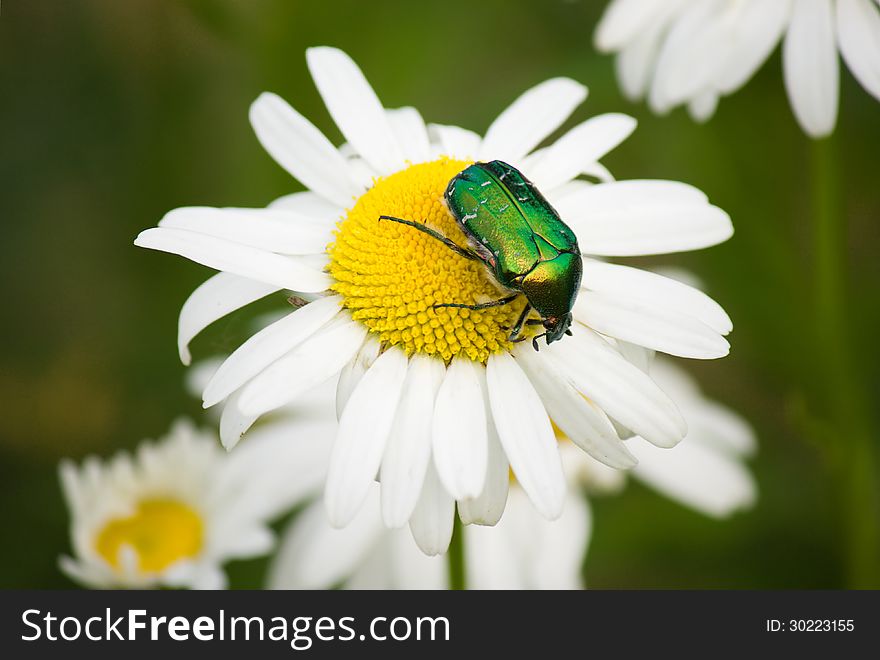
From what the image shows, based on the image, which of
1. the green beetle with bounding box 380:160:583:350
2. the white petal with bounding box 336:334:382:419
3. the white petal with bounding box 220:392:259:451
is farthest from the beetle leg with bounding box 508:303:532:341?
the white petal with bounding box 220:392:259:451

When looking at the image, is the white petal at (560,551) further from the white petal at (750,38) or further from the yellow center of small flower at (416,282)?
the white petal at (750,38)

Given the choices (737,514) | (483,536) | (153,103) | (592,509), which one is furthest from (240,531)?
(153,103)

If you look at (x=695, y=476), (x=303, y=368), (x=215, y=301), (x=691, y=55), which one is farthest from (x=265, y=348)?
(x=695, y=476)

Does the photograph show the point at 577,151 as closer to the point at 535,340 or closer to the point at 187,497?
the point at 535,340

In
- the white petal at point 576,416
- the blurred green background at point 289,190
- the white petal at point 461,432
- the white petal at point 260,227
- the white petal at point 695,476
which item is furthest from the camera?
A: the blurred green background at point 289,190

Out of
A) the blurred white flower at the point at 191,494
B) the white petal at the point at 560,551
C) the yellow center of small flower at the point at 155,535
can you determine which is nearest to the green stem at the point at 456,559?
the white petal at the point at 560,551

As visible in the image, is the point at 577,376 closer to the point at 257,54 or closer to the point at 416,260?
the point at 416,260

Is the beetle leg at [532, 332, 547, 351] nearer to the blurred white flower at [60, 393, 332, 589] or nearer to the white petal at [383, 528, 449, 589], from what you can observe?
the white petal at [383, 528, 449, 589]
